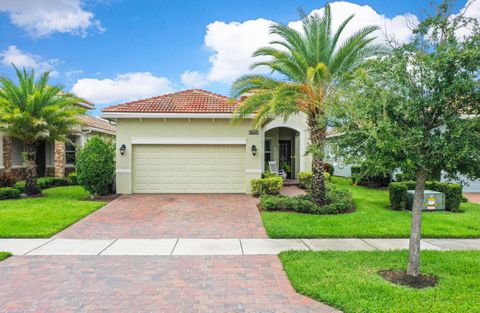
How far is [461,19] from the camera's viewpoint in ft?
16.7

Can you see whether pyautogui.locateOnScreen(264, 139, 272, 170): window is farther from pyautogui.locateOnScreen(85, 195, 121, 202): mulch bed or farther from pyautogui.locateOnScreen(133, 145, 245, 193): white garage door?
pyautogui.locateOnScreen(85, 195, 121, 202): mulch bed

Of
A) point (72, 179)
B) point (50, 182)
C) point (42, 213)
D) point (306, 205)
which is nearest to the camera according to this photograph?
point (42, 213)

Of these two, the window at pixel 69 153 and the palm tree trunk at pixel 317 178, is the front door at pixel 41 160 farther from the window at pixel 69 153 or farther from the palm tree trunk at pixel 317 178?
the palm tree trunk at pixel 317 178

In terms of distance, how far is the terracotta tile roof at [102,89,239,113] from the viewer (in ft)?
47.7

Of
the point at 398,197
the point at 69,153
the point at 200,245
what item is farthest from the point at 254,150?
the point at 69,153

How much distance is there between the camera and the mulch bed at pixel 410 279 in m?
5.05

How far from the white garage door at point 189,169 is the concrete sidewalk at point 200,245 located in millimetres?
7272

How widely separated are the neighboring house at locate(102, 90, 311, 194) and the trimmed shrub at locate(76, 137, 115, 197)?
1221 millimetres

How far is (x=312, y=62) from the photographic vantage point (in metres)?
11.1

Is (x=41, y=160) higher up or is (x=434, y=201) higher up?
(x=41, y=160)

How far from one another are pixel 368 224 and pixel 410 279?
12.9 ft

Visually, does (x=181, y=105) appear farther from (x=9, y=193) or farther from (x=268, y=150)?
(x=9, y=193)

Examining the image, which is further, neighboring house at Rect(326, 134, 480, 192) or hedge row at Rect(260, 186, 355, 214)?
hedge row at Rect(260, 186, 355, 214)

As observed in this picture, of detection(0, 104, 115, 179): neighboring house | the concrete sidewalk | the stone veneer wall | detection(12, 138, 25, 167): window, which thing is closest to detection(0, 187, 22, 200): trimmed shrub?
detection(0, 104, 115, 179): neighboring house
